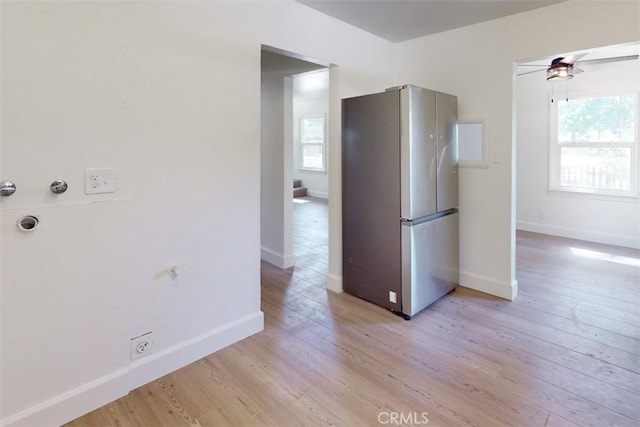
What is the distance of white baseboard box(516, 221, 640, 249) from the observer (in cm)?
470

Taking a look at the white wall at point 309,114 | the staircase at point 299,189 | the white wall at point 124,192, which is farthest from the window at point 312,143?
the white wall at point 124,192

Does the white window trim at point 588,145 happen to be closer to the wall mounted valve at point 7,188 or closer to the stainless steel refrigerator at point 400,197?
the stainless steel refrigerator at point 400,197

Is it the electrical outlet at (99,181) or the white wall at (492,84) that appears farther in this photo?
the white wall at (492,84)

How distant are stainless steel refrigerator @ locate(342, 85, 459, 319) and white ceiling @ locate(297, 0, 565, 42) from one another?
641 mm

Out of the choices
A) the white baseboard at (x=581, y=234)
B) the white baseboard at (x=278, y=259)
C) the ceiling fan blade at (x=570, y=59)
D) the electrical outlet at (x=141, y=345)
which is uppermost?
the ceiling fan blade at (x=570, y=59)

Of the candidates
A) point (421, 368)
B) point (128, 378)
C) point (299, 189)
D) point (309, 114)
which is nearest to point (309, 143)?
point (309, 114)

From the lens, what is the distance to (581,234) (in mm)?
5109

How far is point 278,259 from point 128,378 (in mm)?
2311

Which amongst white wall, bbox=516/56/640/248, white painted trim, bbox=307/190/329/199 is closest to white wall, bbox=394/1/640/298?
white wall, bbox=516/56/640/248

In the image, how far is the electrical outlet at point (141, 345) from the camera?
1958 millimetres

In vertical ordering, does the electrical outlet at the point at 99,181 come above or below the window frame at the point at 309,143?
below

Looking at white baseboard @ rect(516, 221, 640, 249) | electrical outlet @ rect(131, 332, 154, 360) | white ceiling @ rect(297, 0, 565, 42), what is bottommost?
electrical outlet @ rect(131, 332, 154, 360)

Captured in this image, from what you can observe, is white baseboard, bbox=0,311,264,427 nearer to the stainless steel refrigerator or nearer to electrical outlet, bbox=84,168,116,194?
electrical outlet, bbox=84,168,116,194

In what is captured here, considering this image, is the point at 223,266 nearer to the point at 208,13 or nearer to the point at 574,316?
the point at 208,13
